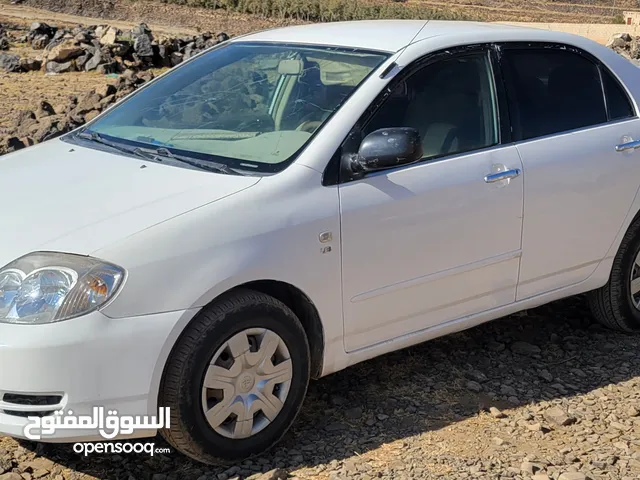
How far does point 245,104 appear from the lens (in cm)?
466

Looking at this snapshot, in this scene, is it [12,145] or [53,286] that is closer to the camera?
[53,286]

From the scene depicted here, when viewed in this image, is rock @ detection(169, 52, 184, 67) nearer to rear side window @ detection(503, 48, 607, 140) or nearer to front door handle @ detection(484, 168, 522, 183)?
rear side window @ detection(503, 48, 607, 140)

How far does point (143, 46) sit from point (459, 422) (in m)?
17.2

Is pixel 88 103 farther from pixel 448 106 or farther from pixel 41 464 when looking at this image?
pixel 41 464

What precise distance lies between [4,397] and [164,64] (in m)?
17.8

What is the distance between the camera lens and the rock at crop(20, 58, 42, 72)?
18750 millimetres

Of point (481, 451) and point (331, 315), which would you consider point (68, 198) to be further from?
point (481, 451)

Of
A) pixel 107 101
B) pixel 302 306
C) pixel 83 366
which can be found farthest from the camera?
pixel 107 101

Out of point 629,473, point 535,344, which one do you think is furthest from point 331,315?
point 535,344

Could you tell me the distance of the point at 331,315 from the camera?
413 cm

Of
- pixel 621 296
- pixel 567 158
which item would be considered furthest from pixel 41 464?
pixel 621 296

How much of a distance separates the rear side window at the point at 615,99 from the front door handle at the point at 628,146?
0.58 feet

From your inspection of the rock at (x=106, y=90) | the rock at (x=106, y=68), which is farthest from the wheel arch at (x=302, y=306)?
the rock at (x=106, y=68)

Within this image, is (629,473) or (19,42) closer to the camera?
(629,473)
